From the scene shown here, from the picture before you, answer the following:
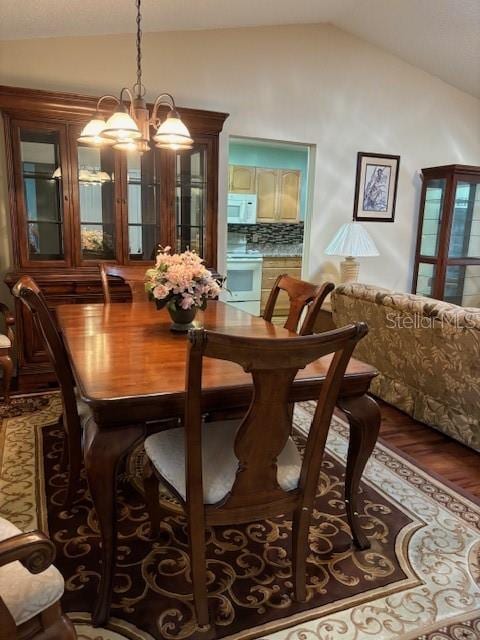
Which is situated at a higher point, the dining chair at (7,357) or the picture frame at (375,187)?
the picture frame at (375,187)

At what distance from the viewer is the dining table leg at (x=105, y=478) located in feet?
4.51

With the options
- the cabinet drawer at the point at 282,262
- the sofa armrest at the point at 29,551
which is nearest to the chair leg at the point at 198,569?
the sofa armrest at the point at 29,551

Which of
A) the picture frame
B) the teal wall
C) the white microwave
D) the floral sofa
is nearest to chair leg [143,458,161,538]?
the floral sofa

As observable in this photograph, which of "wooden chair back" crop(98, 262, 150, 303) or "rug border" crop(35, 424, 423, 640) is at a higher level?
"wooden chair back" crop(98, 262, 150, 303)

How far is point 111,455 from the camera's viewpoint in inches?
54.3


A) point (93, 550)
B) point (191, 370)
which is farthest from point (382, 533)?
point (191, 370)

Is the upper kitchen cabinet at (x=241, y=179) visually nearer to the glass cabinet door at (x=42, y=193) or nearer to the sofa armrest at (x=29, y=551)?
the glass cabinet door at (x=42, y=193)

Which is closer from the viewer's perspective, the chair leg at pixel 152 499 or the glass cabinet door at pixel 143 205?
the chair leg at pixel 152 499

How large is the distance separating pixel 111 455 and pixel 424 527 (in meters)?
1.42

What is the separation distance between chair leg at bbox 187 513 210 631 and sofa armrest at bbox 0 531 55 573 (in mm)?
540

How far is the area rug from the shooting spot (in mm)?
1501

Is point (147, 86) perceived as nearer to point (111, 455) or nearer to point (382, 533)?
point (111, 455)

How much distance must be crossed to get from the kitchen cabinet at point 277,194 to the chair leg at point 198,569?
562 centimetres

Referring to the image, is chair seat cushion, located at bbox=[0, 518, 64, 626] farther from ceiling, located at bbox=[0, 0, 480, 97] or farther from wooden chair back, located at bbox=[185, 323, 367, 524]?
ceiling, located at bbox=[0, 0, 480, 97]
